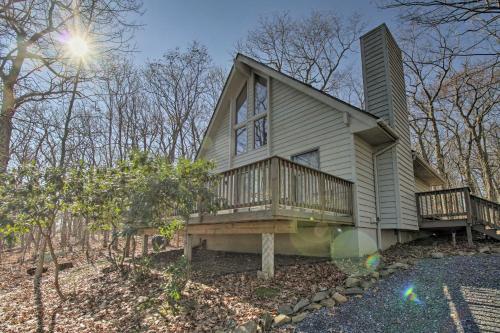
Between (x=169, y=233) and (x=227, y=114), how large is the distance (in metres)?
8.18

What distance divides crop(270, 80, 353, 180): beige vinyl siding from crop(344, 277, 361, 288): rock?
121 inches

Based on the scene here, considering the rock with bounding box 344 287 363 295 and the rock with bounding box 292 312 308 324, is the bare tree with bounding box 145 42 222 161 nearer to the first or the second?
the rock with bounding box 344 287 363 295

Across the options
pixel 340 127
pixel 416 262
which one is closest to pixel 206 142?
pixel 340 127

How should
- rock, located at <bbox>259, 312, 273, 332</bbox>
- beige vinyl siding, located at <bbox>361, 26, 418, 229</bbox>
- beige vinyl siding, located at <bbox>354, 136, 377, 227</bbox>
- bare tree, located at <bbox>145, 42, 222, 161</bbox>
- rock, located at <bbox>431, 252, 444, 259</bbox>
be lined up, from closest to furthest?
rock, located at <bbox>259, 312, 273, 332</bbox>, rock, located at <bbox>431, 252, 444, 259</bbox>, beige vinyl siding, located at <bbox>354, 136, 377, 227</bbox>, beige vinyl siding, located at <bbox>361, 26, 418, 229</bbox>, bare tree, located at <bbox>145, 42, 222, 161</bbox>

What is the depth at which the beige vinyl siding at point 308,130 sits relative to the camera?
8.18 m

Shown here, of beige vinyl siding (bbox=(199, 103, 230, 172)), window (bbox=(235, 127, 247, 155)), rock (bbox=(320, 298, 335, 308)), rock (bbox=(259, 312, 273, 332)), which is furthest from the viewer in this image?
beige vinyl siding (bbox=(199, 103, 230, 172))

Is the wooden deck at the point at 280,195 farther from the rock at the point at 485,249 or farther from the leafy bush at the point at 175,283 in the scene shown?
the rock at the point at 485,249

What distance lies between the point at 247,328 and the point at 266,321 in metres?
0.35

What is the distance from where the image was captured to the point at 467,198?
8.94m

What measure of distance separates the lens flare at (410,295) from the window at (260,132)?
6.61 m

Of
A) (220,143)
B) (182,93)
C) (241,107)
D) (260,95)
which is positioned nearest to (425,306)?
(260,95)

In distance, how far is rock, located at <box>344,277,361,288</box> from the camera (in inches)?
213

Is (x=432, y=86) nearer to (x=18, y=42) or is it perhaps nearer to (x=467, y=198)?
(x=467, y=198)

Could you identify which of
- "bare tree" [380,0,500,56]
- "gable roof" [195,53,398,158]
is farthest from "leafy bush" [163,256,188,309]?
"gable roof" [195,53,398,158]
